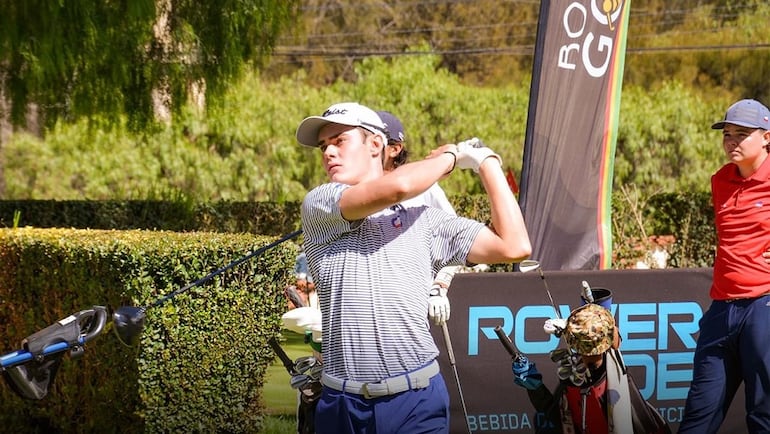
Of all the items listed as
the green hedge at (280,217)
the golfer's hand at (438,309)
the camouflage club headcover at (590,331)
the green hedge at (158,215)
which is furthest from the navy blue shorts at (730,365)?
the green hedge at (158,215)

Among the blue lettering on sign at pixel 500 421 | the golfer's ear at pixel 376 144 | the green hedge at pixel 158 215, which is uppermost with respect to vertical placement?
the golfer's ear at pixel 376 144

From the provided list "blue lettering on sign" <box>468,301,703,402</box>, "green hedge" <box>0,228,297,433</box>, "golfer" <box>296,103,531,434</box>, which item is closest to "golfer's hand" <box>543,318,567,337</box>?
"blue lettering on sign" <box>468,301,703,402</box>

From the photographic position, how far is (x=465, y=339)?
6.36 m

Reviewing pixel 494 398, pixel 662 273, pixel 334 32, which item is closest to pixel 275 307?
pixel 494 398

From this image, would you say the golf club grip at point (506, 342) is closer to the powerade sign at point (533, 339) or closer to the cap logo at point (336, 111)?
the powerade sign at point (533, 339)

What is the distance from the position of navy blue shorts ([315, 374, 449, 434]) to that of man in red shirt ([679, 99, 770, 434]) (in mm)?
2572

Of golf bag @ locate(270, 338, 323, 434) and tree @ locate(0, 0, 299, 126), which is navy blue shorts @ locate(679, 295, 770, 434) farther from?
tree @ locate(0, 0, 299, 126)

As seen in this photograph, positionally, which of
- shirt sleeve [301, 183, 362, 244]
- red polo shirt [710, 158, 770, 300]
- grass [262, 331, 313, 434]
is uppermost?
shirt sleeve [301, 183, 362, 244]

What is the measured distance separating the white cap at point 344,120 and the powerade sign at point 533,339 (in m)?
2.60

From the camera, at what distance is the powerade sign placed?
635 centimetres

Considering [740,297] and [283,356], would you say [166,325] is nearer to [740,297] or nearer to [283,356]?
[283,356]

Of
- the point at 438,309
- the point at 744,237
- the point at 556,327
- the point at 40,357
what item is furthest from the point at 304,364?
the point at 744,237

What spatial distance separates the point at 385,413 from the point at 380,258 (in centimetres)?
50

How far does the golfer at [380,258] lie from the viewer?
3.56 metres
